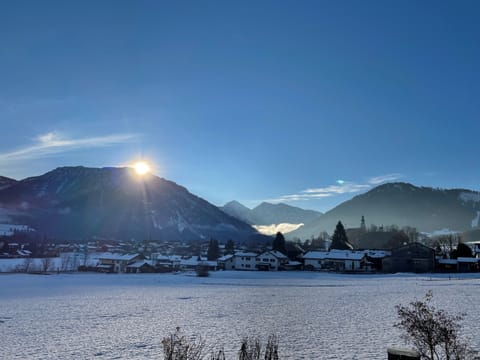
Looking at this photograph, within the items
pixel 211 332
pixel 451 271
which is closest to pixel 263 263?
pixel 451 271

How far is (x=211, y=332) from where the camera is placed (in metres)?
18.2

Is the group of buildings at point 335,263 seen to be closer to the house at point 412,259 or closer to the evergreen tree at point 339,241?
the house at point 412,259

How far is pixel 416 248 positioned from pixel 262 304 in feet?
188

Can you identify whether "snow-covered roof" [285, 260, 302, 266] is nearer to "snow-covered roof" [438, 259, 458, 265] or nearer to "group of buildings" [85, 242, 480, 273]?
"group of buildings" [85, 242, 480, 273]

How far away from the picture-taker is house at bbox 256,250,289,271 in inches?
3432

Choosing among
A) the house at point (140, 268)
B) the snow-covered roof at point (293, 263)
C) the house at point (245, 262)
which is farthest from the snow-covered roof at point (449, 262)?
the house at point (140, 268)

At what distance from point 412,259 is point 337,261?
51.4 ft

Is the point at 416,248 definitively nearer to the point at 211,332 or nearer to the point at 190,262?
the point at 190,262

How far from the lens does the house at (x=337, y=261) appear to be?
273 ft

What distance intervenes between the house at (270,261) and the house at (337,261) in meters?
5.64

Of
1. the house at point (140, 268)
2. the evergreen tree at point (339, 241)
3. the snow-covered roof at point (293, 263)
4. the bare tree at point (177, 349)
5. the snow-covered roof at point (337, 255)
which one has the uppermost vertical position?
the evergreen tree at point (339, 241)

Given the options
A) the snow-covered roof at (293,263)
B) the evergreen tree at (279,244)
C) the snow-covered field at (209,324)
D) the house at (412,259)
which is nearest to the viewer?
the snow-covered field at (209,324)

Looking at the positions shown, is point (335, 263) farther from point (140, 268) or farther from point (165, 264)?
point (140, 268)

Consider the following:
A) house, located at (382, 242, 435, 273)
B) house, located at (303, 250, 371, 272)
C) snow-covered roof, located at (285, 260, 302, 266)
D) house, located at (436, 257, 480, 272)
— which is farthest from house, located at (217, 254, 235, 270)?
house, located at (436, 257, 480, 272)
